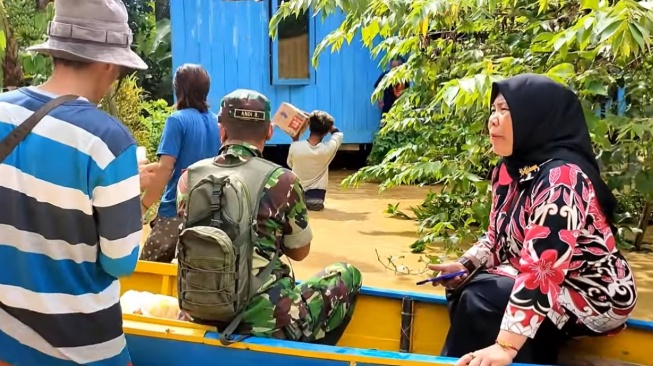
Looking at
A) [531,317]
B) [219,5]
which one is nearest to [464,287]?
[531,317]

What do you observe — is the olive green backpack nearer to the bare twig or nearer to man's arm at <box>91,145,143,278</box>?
man's arm at <box>91,145,143,278</box>

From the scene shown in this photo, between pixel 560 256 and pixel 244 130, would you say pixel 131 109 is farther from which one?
pixel 560 256

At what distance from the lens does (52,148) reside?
5.57 ft

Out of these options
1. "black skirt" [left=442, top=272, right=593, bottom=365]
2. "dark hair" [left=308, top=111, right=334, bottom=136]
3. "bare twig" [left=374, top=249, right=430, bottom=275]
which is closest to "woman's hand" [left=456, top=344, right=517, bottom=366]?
"black skirt" [left=442, top=272, right=593, bottom=365]

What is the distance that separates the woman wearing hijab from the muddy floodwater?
2241 millimetres

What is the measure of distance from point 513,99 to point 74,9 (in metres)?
1.39

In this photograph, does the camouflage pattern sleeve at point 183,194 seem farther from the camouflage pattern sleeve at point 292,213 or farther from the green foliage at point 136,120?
the green foliage at point 136,120

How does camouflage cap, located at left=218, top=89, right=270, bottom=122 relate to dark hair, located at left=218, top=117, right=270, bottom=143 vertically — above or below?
above

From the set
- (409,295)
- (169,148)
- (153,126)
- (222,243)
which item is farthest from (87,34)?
(153,126)

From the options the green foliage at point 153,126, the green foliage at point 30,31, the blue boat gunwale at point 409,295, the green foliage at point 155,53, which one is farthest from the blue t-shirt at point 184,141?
the green foliage at point 155,53

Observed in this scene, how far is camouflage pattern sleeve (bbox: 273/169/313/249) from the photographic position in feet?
8.07

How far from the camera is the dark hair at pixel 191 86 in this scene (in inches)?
148

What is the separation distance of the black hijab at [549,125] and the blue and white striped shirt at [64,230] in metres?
1.27

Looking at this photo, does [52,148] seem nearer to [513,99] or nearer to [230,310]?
[230,310]
